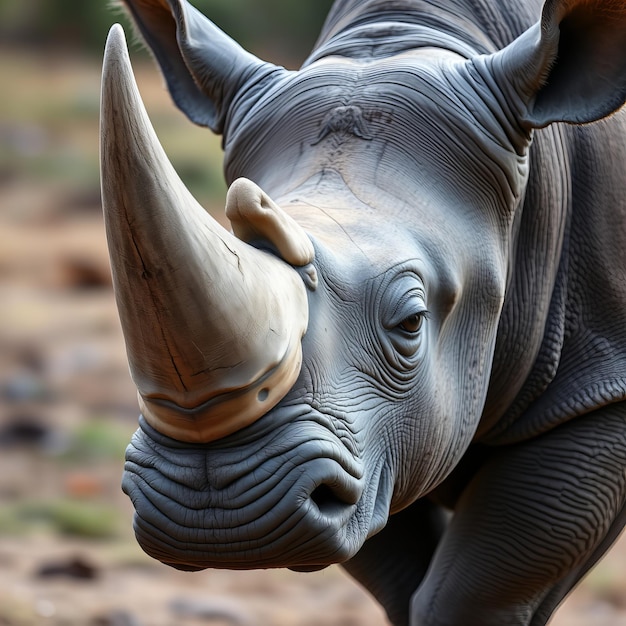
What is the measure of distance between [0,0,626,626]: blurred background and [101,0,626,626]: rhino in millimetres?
987

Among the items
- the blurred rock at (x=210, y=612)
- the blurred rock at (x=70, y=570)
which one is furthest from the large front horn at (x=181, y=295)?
the blurred rock at (x=70, y=570)

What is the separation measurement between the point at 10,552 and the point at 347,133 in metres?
3.75

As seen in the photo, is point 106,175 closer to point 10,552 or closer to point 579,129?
point 579,129

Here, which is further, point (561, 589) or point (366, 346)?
point (561, 589)

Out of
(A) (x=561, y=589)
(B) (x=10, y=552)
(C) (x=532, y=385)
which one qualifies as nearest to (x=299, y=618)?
(B) (x=10, y=552)

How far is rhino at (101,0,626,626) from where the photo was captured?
7.96ft

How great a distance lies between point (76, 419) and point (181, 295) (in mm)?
6434

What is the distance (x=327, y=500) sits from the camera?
8.70 feet

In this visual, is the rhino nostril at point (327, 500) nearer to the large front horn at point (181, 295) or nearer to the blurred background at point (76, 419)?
the large front horn at point (181, 295)

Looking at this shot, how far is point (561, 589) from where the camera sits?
382 cm

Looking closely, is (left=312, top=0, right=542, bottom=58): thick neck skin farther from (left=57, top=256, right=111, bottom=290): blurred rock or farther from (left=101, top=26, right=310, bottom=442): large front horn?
(left=57, top=256, right=111, bottom=290): blurred rock

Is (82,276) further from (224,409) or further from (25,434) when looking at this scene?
(224,409)

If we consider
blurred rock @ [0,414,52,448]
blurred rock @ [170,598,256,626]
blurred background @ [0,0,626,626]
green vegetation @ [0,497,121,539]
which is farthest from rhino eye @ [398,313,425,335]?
blurred rock @ [0,414,52,448]

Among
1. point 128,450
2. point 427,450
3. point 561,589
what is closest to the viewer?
point 128,450
